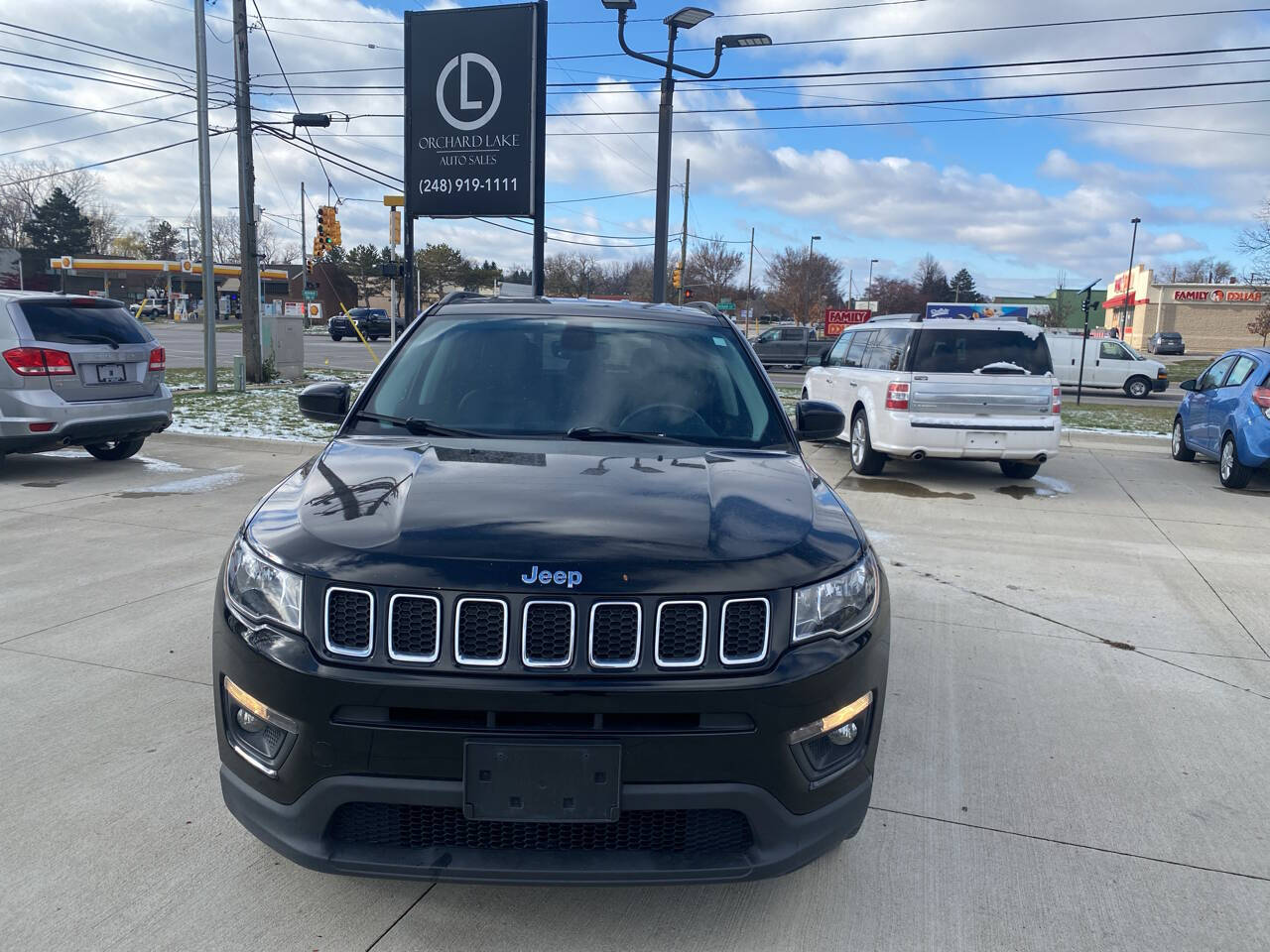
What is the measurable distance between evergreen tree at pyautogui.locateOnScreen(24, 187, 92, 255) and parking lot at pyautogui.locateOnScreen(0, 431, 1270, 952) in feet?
306

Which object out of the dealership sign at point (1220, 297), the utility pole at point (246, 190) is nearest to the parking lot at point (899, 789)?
the utility pole at point (246, 190)

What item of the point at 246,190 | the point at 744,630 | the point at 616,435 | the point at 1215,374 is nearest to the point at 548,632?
the point at 744,630

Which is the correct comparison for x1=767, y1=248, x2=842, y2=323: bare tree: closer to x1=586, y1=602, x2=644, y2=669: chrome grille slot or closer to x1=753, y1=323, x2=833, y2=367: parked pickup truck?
x1=753, y1=323, x2=833, y2=367: parked pickup truck

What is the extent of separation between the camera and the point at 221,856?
9.66 feet

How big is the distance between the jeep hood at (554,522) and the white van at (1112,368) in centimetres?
2767

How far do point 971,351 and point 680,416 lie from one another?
296 inches

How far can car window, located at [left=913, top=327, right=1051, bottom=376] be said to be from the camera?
10.3 m

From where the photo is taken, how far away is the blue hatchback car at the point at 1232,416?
1021 cm

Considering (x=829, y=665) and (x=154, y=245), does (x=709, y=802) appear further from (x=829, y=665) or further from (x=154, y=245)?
(x=154, y=245)

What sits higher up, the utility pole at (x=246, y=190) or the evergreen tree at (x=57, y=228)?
the evergreen tree at (x=57, y=228)

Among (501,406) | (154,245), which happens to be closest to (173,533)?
(501,406)

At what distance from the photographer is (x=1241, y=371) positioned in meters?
11.2

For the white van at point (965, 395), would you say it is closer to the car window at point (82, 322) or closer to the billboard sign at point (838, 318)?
the car window at point (82, 322)

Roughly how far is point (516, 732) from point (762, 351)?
34.6 metres
